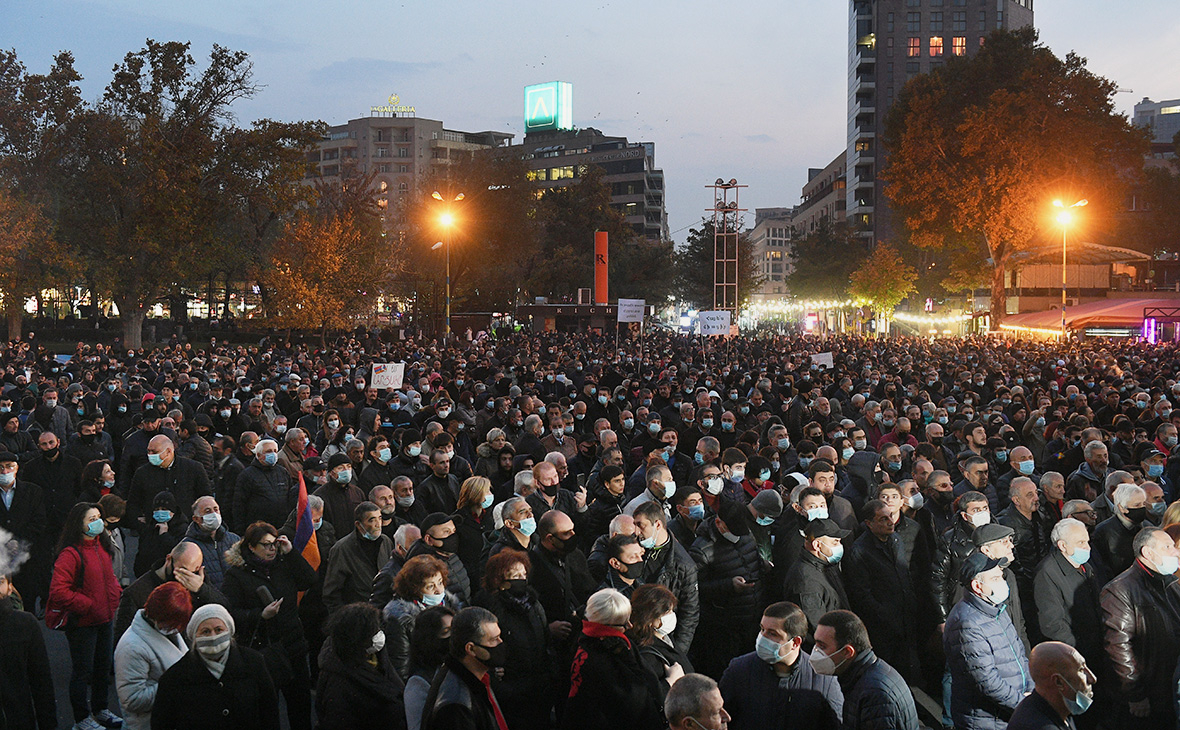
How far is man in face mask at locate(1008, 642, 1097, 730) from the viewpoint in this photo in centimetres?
382

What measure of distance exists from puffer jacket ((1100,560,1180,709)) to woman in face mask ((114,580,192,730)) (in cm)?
485

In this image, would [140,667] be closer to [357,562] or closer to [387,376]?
[357,562]

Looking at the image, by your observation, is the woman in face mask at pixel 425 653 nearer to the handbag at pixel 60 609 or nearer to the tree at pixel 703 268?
the handbag at pixel 60 609

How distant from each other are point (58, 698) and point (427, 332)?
48.0m

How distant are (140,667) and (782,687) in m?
3.03

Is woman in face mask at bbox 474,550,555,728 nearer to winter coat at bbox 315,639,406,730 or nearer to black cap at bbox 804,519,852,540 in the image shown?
winter coat at bbox 315,639,406,730

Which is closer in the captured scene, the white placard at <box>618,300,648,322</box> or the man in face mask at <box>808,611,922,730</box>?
the man in face mask at <box>808,611,922,730</box>

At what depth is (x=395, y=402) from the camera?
13359 millimetres

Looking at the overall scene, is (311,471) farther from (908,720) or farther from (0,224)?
(0,224)

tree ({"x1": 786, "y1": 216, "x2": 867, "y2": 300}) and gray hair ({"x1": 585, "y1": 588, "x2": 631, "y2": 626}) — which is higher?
tree ({"x1": 786, "y1": 216, "x2": 867, "y2": 300})

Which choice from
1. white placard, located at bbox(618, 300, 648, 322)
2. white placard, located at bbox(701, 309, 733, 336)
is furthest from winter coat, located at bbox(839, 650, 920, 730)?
white placard, located at bbox(618, 300, 648, 322)

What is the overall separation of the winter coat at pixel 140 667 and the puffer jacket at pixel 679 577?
259 cm

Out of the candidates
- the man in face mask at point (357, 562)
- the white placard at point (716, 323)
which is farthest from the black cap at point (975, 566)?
the white placard at point (716, 323)

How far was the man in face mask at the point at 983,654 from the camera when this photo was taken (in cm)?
485
